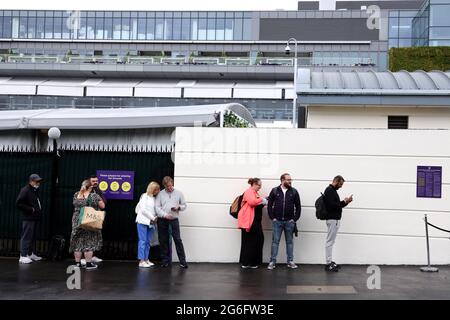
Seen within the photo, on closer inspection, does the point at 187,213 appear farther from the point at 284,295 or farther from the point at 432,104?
the point at 432,104

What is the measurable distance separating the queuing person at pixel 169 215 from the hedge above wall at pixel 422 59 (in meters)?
15.3

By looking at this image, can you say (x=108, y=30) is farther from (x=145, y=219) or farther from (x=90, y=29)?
(x=145, y=219)

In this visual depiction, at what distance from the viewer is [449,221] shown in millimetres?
10859

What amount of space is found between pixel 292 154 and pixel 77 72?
Result: 54946 mm

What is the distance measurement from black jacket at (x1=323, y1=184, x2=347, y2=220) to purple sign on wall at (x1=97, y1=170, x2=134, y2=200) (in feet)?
13.0

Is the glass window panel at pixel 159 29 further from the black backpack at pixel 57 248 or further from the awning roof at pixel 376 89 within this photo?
the black backpack at pixel 57 248

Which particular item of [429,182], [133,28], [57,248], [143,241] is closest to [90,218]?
[143,241]

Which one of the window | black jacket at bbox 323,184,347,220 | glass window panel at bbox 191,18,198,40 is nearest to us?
black jacket at bbox 323,184,347,220

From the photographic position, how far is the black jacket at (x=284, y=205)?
10383 millimetres

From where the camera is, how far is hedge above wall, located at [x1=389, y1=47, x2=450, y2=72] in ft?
73.6

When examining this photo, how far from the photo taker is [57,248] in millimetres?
11375

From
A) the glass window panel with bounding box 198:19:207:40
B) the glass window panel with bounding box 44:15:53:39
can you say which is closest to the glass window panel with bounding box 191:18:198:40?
the glass window panel with bounding box 198:19:207:40

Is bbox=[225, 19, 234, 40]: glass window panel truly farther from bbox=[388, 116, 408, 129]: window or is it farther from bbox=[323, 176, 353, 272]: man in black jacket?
bbox=[323, 176, 353, 272]: man in black jacket
